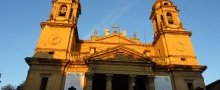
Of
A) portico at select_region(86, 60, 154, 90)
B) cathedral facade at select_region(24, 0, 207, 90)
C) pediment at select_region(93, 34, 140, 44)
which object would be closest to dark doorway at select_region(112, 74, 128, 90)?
cathedral facade at select_region(24, 0, 207, 90)

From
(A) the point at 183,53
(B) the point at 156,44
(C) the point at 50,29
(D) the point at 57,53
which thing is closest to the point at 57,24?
(C) the point at 50,29

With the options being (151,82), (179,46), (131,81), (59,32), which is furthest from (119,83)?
(59,32)

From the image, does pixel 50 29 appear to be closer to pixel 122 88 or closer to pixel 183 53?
pixel 122 88

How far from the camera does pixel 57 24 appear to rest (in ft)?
92.7

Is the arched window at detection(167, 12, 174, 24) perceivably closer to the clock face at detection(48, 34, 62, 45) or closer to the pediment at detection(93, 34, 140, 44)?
the pediment at detection(93, 34, 140, 44)

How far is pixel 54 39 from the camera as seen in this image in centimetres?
2722

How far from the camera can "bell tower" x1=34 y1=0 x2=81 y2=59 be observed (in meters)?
26.1

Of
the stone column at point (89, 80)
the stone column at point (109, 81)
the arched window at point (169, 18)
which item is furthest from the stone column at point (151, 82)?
the arched window at point (169, 18)

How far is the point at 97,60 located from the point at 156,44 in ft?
33.6

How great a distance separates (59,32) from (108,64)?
286 inches

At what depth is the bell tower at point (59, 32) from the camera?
85.6 ft

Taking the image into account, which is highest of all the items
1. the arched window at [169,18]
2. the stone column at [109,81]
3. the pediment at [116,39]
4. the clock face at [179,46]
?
the arched window at [169,18]

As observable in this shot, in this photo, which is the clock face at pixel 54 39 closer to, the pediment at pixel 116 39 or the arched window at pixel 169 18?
the pediment at pixel 116 39

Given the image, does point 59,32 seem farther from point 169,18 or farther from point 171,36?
point 169,18
